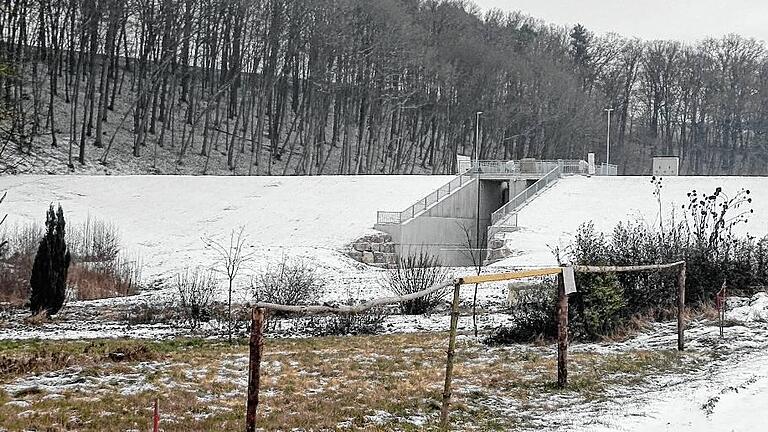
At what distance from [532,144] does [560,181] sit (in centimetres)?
3747

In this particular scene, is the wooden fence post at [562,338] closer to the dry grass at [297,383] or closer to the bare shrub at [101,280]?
the dry grass at [297,383]

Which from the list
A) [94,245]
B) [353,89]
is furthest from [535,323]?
[353,89]

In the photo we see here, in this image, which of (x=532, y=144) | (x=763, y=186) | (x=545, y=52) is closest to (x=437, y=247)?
(x=763, y=186)

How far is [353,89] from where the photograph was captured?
63469 mm

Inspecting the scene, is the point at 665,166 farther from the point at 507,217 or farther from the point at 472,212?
the point at 507,217

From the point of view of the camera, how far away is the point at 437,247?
119 ft

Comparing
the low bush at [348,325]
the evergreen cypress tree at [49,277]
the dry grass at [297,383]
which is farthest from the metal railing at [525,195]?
the dry grass at [297,383]

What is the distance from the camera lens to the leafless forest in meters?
51.6

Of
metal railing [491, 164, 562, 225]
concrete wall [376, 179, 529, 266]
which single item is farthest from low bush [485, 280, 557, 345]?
metal railing [491, 164, 562, 225]

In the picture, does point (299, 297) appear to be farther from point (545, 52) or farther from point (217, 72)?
point (545, 52)

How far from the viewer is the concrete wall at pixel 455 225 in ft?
112

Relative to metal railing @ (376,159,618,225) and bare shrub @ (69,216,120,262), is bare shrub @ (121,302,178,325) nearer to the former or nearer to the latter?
bare shrub @ (69,216,120,262)

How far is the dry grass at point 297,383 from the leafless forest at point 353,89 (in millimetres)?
31057

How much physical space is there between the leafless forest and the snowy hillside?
80.1 feet
